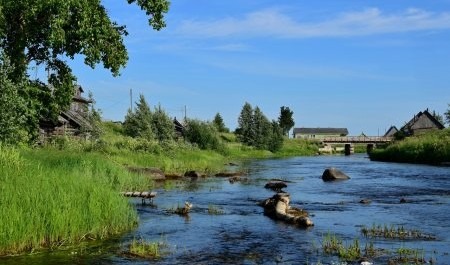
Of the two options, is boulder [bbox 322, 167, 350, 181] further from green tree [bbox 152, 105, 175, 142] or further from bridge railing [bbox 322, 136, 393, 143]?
bridge railing [bbox 322, 136, 393, 143]

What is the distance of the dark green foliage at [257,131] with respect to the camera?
120062mm

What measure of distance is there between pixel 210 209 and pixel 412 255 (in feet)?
36.8

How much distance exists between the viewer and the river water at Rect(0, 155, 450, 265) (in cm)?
1529

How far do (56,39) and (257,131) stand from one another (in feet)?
313

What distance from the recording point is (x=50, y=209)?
14.9 m

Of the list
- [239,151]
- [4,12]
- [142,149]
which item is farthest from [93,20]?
[239,151]

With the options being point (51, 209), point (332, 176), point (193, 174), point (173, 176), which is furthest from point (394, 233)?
point (193, 174)

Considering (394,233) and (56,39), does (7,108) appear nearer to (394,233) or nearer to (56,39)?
(56,39)

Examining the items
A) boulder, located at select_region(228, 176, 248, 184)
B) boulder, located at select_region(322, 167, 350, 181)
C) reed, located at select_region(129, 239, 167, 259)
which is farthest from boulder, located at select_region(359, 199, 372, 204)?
reed, located at select_region(129, 239, 167, 259)

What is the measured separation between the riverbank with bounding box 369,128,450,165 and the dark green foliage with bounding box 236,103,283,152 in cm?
3235

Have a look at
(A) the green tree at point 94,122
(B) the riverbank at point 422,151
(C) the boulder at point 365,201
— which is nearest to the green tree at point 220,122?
(B) the riverbank at point 422,151

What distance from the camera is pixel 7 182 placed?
15.4 m

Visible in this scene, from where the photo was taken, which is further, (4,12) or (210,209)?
(4,12)

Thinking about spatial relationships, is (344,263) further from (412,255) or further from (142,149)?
(142,149)
